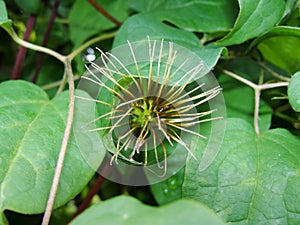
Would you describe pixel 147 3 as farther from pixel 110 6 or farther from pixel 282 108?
pixel 282 108

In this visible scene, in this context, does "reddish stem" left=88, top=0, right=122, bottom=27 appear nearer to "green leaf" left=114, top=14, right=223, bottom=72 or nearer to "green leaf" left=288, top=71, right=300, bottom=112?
"green leaf" left=114, top=14, right=223, bottom=72

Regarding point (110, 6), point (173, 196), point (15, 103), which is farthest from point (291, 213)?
point (110, 6)

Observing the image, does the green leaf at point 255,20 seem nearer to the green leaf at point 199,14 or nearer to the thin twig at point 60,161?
the green leaf at point 199,14

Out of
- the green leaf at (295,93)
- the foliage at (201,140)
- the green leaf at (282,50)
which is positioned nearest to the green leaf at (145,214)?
the foliage at (201,140)

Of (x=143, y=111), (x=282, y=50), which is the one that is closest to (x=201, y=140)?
(x=143, y=111)

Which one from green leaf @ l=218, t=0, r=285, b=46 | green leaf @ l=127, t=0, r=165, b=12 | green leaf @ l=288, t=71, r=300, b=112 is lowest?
green leaf @ l=127, t=0, r=165, b=12

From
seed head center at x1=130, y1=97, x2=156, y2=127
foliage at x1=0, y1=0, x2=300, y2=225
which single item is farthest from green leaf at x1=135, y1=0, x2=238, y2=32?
seed head center at x1=130, y1=97, x2=156, y2=127
